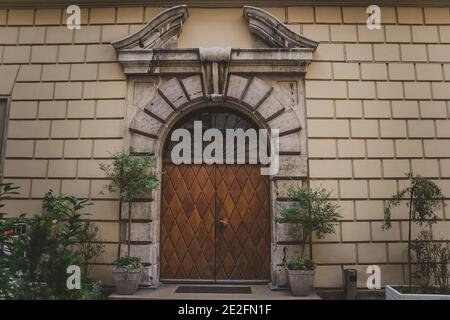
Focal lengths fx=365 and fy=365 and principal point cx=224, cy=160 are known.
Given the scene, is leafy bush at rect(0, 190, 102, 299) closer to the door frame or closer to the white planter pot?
the door frame

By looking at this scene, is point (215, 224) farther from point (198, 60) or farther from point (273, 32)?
point (273, 32)

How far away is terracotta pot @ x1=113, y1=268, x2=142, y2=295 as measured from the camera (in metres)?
6.68

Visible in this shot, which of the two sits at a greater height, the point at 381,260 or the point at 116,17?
the point at 116,17

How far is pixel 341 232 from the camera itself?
7.38 meters

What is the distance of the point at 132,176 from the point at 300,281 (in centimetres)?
372

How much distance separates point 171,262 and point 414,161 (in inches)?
217

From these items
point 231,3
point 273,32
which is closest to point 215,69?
point 273,32

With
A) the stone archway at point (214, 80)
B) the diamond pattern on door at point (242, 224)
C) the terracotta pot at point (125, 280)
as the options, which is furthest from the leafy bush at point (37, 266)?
the diamond pattern on door at point (242, 224)

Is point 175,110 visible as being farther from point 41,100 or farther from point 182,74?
point 41,100

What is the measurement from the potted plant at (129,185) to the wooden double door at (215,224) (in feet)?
2.44

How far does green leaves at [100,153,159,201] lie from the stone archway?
1.64 ft

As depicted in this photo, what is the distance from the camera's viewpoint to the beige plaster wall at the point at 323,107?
7445 millimetres

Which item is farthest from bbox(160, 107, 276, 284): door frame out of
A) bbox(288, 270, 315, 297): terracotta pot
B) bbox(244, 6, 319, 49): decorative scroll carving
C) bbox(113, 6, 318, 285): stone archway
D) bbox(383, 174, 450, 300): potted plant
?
bbox(383, 174, 450, 300): potted plant

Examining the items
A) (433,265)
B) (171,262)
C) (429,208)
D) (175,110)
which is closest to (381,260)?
(433,265)
